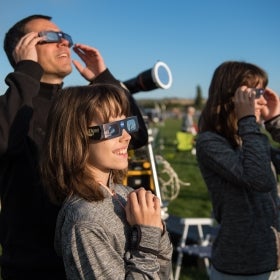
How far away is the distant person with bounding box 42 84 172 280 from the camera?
50.0 inches

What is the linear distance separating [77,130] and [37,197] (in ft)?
1.35

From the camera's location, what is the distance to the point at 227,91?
224 cm

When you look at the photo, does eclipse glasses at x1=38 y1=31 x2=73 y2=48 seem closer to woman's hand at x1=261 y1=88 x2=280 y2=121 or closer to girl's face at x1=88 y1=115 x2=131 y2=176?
girl's face at x1=88 y1=115 x2=131 y2=176

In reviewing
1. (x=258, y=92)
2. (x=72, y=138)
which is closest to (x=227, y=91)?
(x=258, y=92)

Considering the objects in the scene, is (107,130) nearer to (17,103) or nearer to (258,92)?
(17,103)

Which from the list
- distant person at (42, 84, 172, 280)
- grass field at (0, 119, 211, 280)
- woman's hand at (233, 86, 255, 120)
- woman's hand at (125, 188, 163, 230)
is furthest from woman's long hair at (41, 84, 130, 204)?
grass field at (0, 119, 211, 280)

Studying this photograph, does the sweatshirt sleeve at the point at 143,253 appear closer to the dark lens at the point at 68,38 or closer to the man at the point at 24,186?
the man at the point at 24,186

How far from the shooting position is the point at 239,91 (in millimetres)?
2146

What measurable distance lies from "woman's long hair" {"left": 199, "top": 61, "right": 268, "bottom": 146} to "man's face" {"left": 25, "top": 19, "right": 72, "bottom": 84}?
773 mm

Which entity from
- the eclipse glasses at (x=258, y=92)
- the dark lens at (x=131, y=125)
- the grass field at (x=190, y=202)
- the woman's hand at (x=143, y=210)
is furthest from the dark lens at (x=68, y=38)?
the grass field at (x=190, y=202)

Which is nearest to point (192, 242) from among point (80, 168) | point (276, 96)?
point (276, 96)

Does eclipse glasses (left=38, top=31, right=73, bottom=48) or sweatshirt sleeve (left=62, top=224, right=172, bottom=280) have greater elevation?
eclipse glasses (left=38, top=31, right=73, bottom=48)

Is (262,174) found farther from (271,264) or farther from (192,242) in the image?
(192,242)

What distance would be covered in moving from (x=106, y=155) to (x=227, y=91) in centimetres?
100
